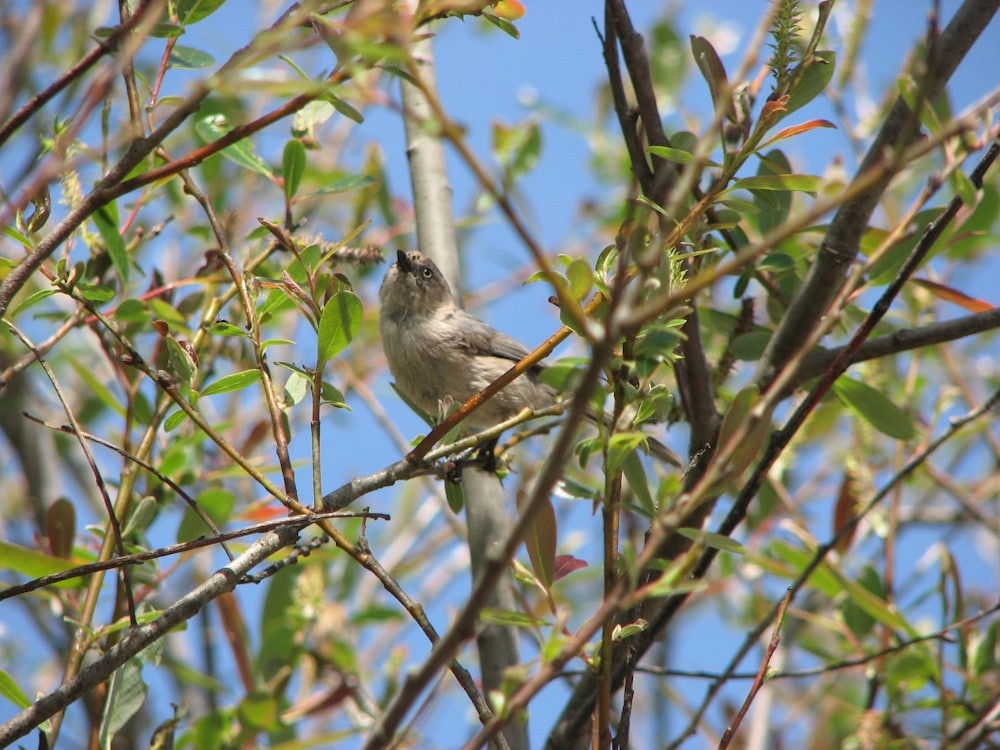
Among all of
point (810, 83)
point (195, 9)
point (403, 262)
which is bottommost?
point (810, 83)

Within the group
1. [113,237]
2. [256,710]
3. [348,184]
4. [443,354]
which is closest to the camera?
[113,237]

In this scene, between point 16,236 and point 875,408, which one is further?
point 875,408

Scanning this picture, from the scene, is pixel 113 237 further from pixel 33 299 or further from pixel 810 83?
pixel 810 83

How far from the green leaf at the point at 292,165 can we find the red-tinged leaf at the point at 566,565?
110 cm

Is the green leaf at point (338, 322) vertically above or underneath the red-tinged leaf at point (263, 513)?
underneath

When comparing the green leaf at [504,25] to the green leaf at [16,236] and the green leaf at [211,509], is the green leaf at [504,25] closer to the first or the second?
the green leaf at [16,236]

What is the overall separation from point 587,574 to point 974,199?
7.03 feet

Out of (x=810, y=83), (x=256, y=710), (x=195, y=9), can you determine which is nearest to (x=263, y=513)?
(x=256, y=710)

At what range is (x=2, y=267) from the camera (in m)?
1.86

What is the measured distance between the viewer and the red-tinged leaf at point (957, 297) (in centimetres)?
232

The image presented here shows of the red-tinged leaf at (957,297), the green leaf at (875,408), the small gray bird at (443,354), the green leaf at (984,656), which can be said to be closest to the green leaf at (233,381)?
the green leaf at (875,408)

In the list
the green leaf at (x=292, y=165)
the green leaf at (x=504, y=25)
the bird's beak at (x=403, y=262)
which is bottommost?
the green leaf at (x=504, y=25)

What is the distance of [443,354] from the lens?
3.74 meters

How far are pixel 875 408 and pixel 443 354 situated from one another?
1803 mm
